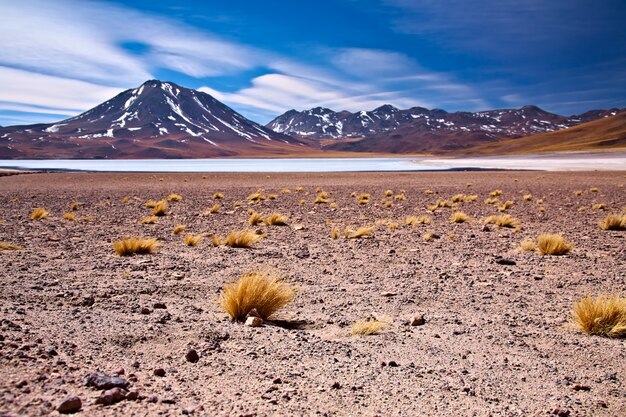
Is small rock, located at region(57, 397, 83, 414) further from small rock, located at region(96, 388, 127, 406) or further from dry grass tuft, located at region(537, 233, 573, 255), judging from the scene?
dry grass tuft, located at region(537, 233, 573, 255)

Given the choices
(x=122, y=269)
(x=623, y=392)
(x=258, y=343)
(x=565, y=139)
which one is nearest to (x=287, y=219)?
(x=122, y=269)

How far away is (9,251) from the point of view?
24.3ft

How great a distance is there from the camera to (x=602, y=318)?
14.0 ft

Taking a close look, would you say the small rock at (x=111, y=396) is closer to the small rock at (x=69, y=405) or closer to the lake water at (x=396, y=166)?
the small rock at (x=69, y=405)

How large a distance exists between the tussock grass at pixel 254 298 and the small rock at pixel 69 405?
81.8 inches

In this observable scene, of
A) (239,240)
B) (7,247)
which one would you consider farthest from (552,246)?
(7,247)

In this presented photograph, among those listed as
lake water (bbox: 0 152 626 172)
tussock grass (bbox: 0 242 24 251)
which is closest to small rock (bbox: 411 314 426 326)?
tussock grass (bbox: 0 242 24 251)

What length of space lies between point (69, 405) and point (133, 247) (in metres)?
5.43

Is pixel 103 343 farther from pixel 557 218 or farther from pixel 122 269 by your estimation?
pixel 557 218

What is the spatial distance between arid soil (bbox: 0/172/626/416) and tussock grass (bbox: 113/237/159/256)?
0.25m

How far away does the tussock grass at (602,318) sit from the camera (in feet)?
13.7

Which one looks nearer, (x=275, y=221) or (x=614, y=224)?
(x=614, y=224)

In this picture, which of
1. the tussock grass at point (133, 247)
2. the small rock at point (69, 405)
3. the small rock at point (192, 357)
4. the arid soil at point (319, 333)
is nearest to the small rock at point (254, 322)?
the arid soil at point (319, 333)

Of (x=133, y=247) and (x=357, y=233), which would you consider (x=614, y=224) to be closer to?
(x=357, y=233)
